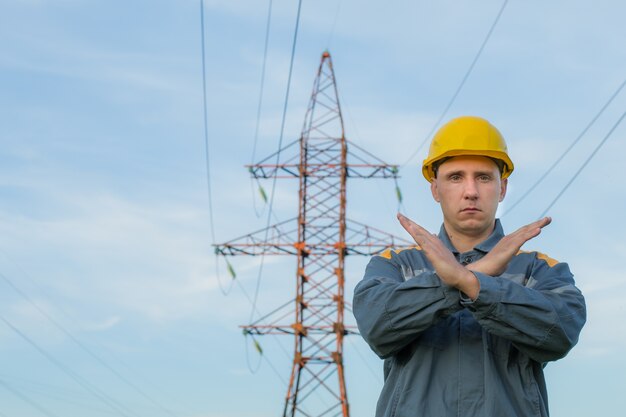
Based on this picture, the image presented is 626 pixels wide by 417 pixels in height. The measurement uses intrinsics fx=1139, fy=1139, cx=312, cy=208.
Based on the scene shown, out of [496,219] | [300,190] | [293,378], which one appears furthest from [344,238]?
[496,219]

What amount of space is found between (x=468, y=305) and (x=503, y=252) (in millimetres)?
191

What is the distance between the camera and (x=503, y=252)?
3.20m

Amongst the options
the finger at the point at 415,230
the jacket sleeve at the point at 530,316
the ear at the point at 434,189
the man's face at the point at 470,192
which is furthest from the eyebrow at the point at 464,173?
the jacket sleeve at the point at 530,316

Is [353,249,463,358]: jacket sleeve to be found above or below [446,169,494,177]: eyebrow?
below

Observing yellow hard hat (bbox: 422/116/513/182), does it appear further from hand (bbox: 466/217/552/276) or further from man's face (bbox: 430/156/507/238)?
hand (bbox: 466/217/552/276)

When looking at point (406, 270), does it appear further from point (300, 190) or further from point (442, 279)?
point (300, 190)

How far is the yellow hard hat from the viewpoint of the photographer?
3.43 meters

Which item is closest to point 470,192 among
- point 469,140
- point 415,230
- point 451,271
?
point 469,140

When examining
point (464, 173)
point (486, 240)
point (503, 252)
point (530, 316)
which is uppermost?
point (464, 173)

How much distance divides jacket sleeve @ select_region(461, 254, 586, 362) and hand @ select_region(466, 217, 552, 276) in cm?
4

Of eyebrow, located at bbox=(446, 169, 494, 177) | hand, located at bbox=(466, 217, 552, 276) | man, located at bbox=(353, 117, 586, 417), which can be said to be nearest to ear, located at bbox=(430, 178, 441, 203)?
man, located at bbox=(353, 117, 586, 417)

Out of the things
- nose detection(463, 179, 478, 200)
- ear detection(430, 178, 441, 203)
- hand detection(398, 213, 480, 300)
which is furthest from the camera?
ear detection(430, 178, 441, 203)

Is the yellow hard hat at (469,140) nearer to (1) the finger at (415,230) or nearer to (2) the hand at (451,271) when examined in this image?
(1) the finger at (415,230)

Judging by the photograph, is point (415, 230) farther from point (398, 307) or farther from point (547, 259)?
point (547, 259)
